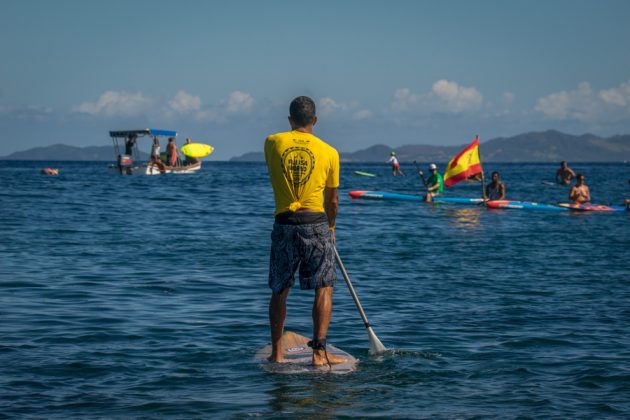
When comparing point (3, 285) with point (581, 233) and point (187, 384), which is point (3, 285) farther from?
point (581, 233)

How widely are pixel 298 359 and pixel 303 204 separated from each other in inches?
61.4

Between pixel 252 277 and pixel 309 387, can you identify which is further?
pixel 252 277

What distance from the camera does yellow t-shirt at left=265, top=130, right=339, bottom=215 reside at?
6.71 m

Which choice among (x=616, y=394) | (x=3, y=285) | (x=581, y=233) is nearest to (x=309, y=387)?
(x=616, y=394)

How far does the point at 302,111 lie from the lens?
6.84m

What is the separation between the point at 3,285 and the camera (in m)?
11.6

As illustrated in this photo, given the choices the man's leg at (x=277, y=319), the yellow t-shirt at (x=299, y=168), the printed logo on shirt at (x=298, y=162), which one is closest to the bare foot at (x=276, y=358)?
the man's leg at (x=277, y=319)

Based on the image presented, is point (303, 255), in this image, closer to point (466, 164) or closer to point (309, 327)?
point (309, 327)

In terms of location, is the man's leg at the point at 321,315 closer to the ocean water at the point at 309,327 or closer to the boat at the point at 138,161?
the ocean water at the point at 309,327

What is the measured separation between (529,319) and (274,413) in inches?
197

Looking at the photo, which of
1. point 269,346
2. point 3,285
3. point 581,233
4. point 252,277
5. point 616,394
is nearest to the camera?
point 616,394

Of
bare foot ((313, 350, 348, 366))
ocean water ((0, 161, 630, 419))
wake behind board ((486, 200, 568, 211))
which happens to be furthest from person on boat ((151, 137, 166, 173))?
bare foot ((313, 350, 348, 366))

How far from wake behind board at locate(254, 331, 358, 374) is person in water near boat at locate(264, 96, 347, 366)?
510 mm

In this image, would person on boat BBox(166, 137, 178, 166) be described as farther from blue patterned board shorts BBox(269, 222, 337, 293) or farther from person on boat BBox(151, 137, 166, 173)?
blue patterned board shorts BBox(269, 222, 337, 293)
